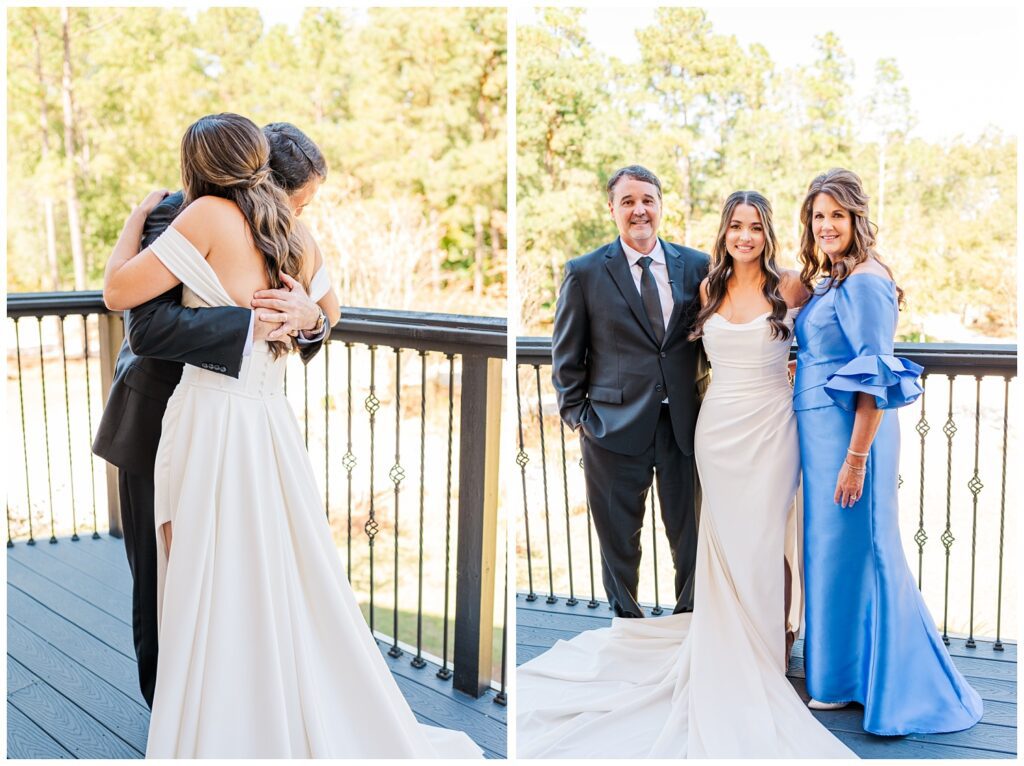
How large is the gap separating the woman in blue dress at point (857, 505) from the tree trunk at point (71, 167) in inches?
457

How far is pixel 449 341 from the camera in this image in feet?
7.75

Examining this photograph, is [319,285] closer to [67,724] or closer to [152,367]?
[152,367]

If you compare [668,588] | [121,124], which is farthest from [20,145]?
[668,588]

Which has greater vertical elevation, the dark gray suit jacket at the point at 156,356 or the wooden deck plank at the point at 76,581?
the dark gray suit jacket at the point at 156,356

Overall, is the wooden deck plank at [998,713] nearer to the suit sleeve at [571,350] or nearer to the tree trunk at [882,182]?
the suit sleeve at [571,350]

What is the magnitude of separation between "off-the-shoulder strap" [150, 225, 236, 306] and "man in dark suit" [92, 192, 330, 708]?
0.14 ft

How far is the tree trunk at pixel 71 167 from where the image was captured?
1190 cm

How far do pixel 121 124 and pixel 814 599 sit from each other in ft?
39.5

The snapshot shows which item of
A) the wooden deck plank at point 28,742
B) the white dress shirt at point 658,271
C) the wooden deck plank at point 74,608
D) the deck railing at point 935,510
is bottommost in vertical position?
the deck railing at point 935,510

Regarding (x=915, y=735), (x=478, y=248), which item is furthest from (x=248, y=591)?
(x=478, y=248)

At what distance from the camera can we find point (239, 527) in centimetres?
189

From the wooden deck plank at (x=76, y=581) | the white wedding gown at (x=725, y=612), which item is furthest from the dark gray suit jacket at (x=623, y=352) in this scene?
the wooden deck plank at (x=76, y=581)

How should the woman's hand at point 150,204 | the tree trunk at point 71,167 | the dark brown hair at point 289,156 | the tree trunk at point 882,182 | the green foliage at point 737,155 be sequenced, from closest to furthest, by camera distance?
the woman's hand at point 150,204
the dark brown hair at point 289,156
the green foliage at point 737,155
the tree trunk at point 882,182
the tree trunk at point 71,167

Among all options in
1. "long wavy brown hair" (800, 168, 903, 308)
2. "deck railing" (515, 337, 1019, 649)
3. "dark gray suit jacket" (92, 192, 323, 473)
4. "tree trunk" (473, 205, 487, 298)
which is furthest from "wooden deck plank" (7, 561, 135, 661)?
"tree trunk" (473, 205, 487, 298)
